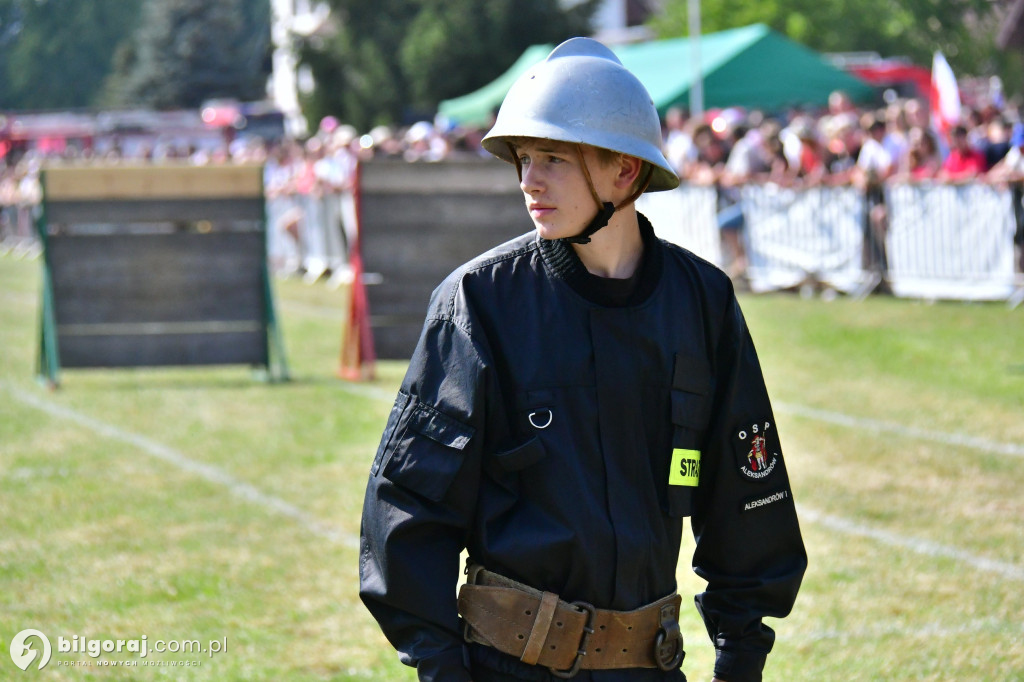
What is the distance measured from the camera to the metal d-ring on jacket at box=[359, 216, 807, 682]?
9.40ft

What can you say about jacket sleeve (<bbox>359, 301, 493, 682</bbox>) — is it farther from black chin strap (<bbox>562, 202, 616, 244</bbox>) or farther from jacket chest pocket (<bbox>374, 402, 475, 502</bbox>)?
black chin strap (<bbox>562, 202, 616, 244</bbox>)

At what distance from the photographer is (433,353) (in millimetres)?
2945

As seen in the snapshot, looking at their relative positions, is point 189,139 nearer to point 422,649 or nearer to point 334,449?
point 334,449

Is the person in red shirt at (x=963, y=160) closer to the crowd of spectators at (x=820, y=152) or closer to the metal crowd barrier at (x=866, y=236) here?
the crowd of spectators at (x=820, y=152)

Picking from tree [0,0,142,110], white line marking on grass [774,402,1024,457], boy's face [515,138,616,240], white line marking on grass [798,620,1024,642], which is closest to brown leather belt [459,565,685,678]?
boy's face [515,138,616,240]

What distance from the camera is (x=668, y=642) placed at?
3061 mm

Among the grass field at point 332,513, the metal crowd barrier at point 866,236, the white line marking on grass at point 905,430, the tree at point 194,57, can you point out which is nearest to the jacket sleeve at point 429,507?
the grass field at point 332,513

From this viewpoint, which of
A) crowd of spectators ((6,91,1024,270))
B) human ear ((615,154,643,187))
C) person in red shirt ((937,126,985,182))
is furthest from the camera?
crowd of spectators ((6,91,1024,270))

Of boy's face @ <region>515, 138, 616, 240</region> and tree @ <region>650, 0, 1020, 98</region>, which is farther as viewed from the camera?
tree @ <region>650, 0, 1020, 98</region>

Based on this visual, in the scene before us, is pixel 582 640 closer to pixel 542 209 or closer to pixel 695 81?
pixel 542 209

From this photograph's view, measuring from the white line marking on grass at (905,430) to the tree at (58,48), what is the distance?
312ft

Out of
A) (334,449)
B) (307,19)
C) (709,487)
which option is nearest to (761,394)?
(709,487)

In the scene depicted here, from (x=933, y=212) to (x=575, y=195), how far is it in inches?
511

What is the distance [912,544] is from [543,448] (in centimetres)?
431
